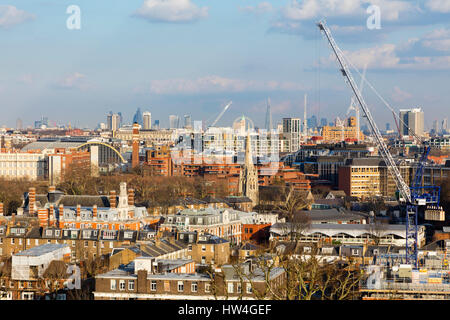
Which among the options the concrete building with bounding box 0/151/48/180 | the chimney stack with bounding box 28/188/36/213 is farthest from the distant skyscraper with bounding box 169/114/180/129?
the chimney stack with bounding box 28/188/36/213

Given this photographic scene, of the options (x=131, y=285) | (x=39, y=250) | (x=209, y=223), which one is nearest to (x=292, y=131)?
(x=209, y=223)

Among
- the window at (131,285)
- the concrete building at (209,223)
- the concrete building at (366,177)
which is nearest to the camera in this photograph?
the window at (131,285)

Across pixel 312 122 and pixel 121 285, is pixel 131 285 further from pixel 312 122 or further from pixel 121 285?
pixel 312 122

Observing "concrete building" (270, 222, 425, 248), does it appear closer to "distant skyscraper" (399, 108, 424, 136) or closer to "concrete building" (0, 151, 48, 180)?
"concrete building" (0, 151, 48, 180)

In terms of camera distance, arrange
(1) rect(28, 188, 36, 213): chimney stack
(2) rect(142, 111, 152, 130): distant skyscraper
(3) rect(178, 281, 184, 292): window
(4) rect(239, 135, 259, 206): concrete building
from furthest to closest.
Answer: (2) rect(142, 111, 152, 130): distant skyscraper
(4) rect(239, 135, 259, 206): concrete building
(1) rect(28, 188, 36, 213): chimney stack
(3) rect(178, 281, 184, 292): window

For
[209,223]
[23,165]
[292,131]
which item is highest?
[292,131]

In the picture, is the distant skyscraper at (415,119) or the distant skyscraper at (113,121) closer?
the distant skyscraper at (415,119)

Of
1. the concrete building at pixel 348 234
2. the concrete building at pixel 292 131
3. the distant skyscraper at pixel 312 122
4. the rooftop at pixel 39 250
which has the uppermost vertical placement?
the distant skyscraper at pixel 312 122

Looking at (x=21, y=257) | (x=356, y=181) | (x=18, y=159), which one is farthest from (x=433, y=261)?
(x=18, y=159)

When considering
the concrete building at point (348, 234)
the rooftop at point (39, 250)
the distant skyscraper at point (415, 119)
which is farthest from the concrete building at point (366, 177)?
the distant skyscraper at point (415, 119)

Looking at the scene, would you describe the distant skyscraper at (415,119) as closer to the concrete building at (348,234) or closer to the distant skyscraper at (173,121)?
the distant skyscraper at (173,121)
